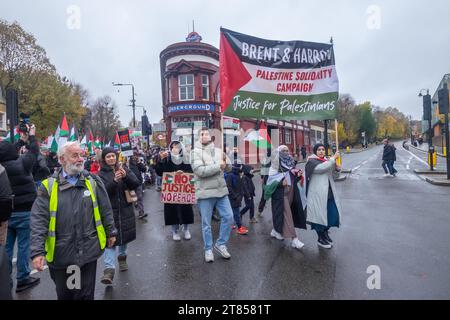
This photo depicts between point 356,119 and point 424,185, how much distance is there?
232 ft

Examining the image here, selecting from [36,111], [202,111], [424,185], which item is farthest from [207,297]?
[36,111]

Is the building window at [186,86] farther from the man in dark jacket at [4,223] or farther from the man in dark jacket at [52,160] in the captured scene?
the man in dark jacket at [4,223]

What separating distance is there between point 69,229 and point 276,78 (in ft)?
13.2

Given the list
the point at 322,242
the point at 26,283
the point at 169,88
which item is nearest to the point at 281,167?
the point at 322,242

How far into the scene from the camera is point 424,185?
1148cm

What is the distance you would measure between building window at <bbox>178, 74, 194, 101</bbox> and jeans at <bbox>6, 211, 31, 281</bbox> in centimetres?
2155

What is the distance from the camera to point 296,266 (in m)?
4.14

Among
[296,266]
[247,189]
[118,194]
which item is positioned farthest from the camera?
[247,189]

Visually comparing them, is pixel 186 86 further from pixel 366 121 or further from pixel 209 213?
pixel 366 121

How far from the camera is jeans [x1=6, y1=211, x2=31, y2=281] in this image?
3.78 m

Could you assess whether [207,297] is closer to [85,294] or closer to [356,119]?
[85,294]

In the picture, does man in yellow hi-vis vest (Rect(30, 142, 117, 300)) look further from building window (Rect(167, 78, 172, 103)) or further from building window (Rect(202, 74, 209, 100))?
building window (Rect(167, 78, 172, 103))
